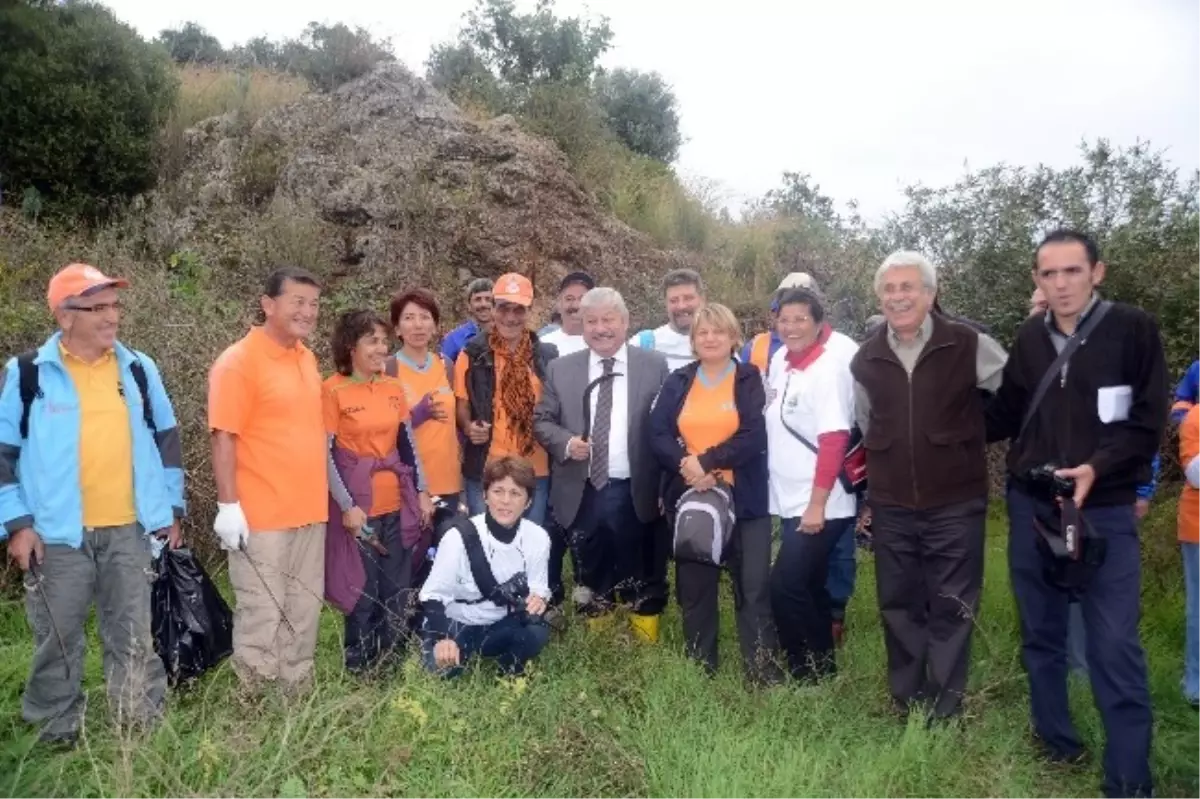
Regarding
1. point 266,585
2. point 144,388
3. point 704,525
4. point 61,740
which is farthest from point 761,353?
point 61,740

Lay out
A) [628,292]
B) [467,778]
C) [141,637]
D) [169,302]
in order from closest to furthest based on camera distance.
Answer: [467,778]
[141,637]
[169,302]
[628,292]

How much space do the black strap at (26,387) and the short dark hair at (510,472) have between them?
1974mm

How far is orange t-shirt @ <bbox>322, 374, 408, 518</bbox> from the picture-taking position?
4.89 metres

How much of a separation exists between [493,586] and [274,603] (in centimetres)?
101

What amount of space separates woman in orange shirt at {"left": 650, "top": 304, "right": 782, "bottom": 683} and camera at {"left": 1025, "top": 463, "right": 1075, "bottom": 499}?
1.26m

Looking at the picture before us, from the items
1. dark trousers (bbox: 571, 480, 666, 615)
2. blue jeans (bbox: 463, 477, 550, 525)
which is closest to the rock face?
blue jeans (bbox: 463, 477, 550, 525)

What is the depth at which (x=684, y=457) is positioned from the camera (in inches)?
192

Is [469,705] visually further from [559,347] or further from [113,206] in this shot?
[113,206]

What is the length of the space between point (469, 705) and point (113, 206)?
9.27 meters

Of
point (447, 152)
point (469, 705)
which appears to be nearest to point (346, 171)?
point (447, 152)

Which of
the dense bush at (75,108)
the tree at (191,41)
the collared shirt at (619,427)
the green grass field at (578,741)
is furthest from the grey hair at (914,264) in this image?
the tree at (191,41)

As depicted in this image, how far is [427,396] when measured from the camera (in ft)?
17.6

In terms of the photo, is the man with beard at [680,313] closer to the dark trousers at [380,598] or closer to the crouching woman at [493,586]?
the crouching woman at [493,586]

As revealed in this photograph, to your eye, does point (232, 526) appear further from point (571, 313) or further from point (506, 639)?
point (571, 313)
